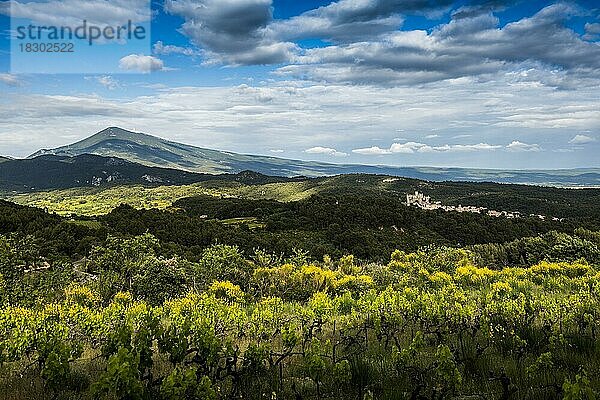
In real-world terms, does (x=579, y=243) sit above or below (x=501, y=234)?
above

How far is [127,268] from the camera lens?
1750 centimetres

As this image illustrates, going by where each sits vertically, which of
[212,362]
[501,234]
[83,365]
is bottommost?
[501,234]

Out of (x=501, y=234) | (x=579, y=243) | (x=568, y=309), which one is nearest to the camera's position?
(x=568, y=309)

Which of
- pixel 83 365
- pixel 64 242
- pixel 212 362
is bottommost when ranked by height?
pixel 64 242

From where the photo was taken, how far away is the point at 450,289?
42.1ft

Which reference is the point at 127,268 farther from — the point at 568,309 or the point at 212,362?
the point at 568,309

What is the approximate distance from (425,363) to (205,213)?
9318 centimetres

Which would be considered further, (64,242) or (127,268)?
(64,242)

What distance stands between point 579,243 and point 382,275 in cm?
1413

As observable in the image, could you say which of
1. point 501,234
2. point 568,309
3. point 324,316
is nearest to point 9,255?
point 324,316

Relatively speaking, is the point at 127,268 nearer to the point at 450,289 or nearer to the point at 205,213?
the point at 450,289

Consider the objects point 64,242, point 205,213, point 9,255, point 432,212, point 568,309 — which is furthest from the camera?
point 205,213

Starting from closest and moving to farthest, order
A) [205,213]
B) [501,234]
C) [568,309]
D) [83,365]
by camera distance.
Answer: [83,365] → [568,309] → [501,234] → [205,213]

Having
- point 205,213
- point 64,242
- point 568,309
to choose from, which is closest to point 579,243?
point 568,309
